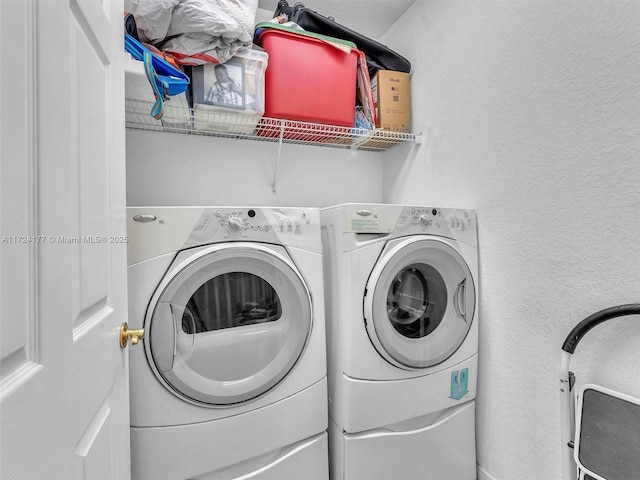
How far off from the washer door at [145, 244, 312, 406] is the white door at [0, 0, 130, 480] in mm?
330

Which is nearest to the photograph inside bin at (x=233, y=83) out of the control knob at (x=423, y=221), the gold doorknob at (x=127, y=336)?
the control knob at (x=423, y=221)

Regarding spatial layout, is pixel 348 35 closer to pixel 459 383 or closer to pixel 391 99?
pixel 391 99

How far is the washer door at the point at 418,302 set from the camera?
132cm

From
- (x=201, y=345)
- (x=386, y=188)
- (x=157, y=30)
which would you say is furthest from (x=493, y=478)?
(x=157, y=30)

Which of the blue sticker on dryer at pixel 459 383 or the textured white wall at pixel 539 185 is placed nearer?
the textured white wall at pixel 539 185

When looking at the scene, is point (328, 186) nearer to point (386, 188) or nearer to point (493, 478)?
point (386, 188)

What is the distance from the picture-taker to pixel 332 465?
4.55 feet

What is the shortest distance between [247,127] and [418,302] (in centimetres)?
118

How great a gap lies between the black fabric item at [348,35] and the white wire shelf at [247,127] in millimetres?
414

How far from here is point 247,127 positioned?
1.64 m

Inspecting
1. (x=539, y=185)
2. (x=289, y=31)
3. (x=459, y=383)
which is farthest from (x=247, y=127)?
(x=459, y=383)

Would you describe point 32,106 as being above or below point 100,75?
below

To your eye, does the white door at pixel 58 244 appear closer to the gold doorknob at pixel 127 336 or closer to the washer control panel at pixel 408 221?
the gold doorknob at pixel 127 336

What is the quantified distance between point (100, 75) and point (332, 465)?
156 cm
